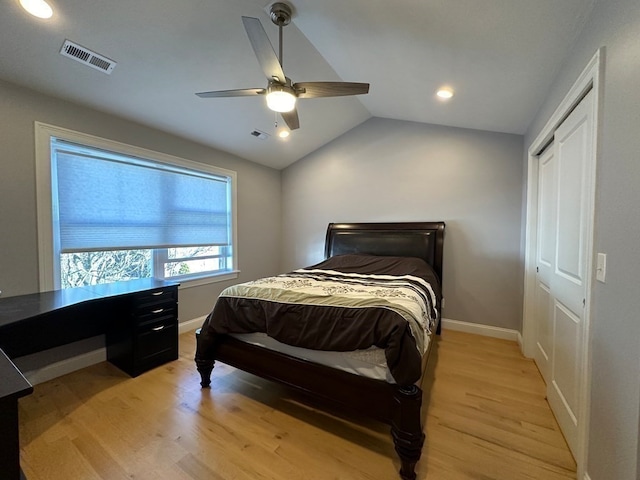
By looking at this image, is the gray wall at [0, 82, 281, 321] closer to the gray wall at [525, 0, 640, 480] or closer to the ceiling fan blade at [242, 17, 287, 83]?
the ceiling fan blade at [242, 17, 287, 83]

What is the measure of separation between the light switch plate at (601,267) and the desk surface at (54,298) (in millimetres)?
3098

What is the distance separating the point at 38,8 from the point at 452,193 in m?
3.90

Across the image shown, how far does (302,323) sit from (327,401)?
0.51 metres

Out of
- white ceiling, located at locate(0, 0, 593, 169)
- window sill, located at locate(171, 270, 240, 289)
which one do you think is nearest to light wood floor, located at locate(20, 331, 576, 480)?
window sill, located at locate(171, 270, 240, 289)

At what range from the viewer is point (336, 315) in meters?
1.70

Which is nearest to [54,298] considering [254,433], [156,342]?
[156,342]

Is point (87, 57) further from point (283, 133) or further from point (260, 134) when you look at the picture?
point (283, 133)

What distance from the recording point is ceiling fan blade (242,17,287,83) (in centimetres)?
141

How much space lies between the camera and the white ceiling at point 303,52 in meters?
1.65

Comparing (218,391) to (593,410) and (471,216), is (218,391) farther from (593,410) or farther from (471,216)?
(471,216)

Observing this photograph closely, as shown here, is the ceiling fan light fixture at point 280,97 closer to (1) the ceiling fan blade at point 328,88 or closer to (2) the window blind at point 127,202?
(1) the ceiling fan blade at point 328,88

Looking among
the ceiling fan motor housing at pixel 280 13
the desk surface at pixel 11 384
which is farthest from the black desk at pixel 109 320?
the ceiling fan motor housing at pixel 280 13

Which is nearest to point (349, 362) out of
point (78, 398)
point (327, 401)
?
point (327, 401)

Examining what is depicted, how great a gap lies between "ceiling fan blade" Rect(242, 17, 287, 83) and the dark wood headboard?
2.45 metres
